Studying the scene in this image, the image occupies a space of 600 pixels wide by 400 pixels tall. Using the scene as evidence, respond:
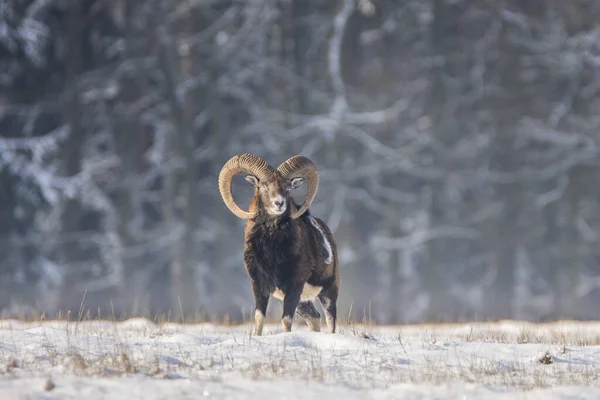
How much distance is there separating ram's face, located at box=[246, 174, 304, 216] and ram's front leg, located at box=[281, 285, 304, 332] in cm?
95

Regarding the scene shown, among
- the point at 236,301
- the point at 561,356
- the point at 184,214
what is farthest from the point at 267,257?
the point at 236,301

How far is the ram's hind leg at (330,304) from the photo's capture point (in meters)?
14.7

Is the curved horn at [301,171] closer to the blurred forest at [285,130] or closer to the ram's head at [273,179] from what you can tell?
the ram's head at [273,179]

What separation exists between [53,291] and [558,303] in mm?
19330

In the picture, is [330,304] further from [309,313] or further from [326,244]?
[326,244]

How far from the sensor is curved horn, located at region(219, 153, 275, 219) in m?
14.3

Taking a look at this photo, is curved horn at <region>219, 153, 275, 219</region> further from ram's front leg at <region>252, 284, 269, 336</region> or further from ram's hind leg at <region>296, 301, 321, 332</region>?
ram's hind leg at <region>296, 301, 321, 332</region>

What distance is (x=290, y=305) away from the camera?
13836mm

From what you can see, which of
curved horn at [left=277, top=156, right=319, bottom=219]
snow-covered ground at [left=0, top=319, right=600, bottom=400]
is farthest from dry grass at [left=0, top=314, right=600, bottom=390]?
curved horn at [left=277, top=156, right=319, bottom=219]

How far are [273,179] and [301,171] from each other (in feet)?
2.14

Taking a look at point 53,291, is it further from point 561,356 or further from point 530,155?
point 561,356

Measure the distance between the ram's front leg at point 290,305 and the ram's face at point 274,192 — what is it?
948mm

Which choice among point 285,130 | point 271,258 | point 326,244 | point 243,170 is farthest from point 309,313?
point 285,130

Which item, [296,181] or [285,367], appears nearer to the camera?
[285,367]
